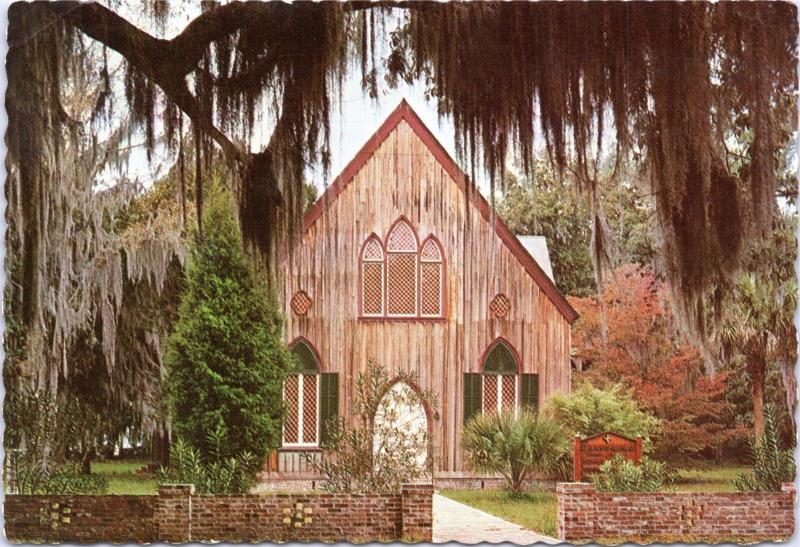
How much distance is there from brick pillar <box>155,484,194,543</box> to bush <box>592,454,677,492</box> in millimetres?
2444

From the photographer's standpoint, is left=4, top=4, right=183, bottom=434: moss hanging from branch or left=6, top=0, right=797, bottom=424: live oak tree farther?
left=4, top=4, right=183, bottom=434: moss hanging from branch

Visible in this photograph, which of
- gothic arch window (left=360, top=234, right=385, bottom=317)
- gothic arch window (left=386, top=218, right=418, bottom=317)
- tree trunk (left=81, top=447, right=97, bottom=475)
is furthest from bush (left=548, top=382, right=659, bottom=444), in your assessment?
tree trunk (left=81, top=447, right=97, bottom=475)

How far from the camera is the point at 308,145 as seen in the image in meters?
7.24

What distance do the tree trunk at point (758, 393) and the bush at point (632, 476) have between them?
1.96 ft

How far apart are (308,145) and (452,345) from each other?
5.03 ft

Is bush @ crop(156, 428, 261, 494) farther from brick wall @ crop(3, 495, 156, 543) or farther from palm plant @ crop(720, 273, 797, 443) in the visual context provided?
palm plant @ crop(720, 273, 797, 443)

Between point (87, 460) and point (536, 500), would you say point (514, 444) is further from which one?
point (87, 460)

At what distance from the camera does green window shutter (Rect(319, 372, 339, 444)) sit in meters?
7.33

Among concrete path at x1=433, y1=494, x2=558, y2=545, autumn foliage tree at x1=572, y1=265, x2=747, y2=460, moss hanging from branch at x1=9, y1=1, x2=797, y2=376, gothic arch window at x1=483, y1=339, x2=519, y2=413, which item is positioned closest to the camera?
moss hanging from branch at x1=9, y1=1, x2=797, y2=376

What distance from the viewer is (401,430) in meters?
7.37

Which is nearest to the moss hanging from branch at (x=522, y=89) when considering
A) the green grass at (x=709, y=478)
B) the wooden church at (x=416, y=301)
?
the wooden church at (x=416, y=301)

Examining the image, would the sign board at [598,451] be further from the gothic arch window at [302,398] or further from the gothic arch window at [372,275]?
the gothic arch window at [302,398]

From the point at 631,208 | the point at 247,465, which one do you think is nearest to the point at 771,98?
the point at 631,208

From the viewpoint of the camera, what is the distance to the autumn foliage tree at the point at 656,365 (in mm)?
7375
